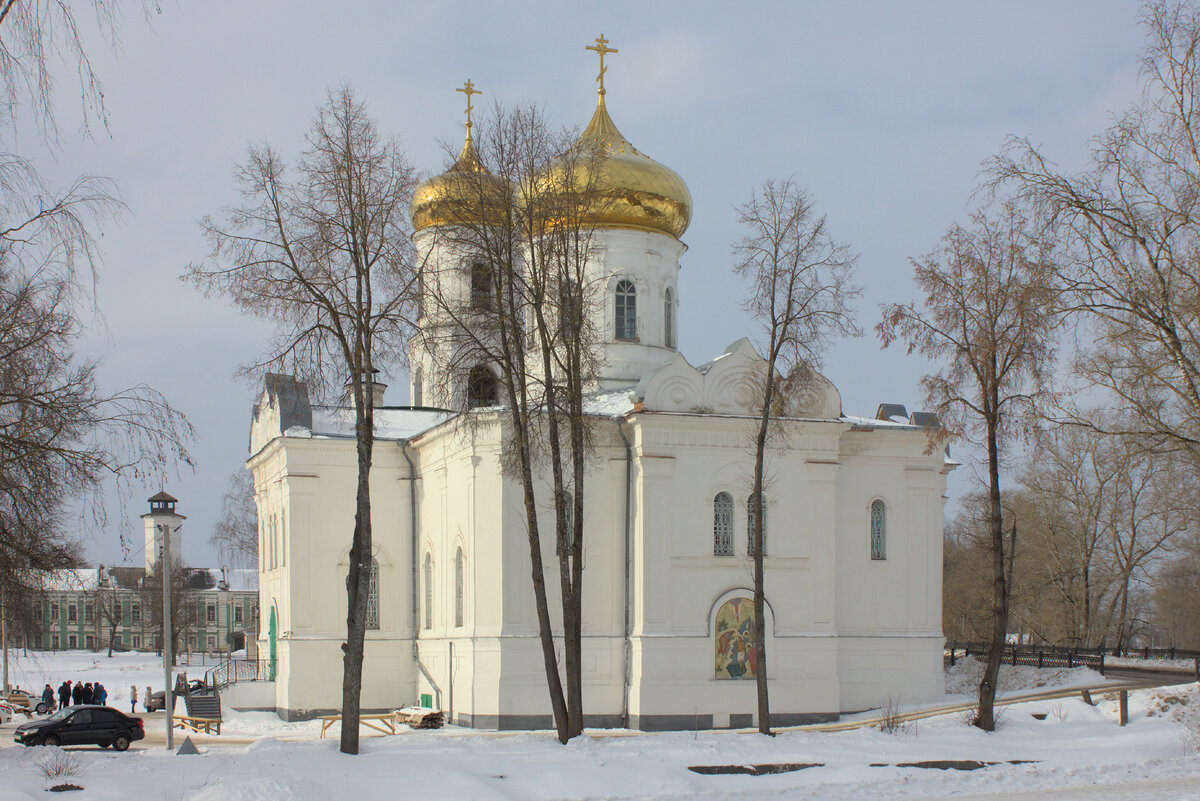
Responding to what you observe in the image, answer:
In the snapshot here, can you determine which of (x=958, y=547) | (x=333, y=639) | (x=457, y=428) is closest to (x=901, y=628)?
(x=457, y=428)

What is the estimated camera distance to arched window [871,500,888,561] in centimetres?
2662

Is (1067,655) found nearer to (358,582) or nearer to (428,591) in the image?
(428,591)

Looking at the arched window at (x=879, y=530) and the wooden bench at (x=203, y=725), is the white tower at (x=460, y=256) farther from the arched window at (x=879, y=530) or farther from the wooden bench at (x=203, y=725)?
the arched window at (x=879, y=530)

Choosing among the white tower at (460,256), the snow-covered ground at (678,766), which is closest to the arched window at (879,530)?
the snow-covered ground at (678,766)

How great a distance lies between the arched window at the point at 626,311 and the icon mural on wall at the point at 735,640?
6697mm

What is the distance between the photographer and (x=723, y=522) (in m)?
24.7

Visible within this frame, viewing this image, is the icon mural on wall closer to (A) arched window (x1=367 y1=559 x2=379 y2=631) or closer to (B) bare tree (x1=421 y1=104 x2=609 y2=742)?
(B) bare tree (x1=421 y1=104 x2=609 y2=742)

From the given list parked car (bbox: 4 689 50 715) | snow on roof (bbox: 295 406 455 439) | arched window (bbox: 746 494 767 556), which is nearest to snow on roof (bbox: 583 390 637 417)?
arched window (bbox: 746 494 767 556)

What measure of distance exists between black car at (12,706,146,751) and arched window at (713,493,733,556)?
12.5m

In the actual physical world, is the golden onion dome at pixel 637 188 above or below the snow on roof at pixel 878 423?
above

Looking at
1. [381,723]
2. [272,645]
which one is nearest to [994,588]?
[381,723]

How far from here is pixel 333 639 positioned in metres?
27.3

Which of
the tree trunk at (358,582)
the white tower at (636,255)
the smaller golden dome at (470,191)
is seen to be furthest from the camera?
the white tower at (636,255)

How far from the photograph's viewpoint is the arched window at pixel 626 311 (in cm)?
2739
